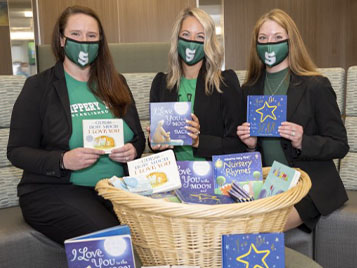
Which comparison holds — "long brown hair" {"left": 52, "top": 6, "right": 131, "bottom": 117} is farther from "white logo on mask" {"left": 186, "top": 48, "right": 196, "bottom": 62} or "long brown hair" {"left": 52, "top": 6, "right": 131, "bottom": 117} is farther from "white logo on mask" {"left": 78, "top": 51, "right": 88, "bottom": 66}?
"white logo on mask" {"left": 186, "top": 48, "right": 196, "bottom": 62}

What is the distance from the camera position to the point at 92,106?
1.82m

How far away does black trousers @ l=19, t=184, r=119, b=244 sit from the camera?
5.30 ft

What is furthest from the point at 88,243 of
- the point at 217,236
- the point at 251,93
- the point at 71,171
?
the point at 251,93

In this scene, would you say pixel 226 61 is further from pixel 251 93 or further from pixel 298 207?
pixel 298 207

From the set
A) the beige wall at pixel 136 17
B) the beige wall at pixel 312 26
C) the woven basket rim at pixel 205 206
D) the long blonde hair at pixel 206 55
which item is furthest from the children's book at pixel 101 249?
the beige wall at pixel 312 26

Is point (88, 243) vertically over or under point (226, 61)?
under

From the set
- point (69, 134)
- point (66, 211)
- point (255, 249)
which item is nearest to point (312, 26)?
point (69, 134)

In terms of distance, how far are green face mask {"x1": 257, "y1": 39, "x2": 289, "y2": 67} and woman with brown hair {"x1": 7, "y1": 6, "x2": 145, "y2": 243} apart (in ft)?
2.22

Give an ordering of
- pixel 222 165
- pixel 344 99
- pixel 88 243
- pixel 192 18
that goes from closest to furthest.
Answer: pixel 88 243 < pixel 222 165 < pixel 192 18 < pixel 344 99

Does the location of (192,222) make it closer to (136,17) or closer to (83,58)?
(83,58)

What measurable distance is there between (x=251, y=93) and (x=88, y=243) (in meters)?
1.32

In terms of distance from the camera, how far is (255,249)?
3.05ft

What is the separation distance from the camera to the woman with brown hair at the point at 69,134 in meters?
1.64

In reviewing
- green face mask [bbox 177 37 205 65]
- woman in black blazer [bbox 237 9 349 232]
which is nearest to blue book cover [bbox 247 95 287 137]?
woman in black blazer [bbox 237 9 349 232]
